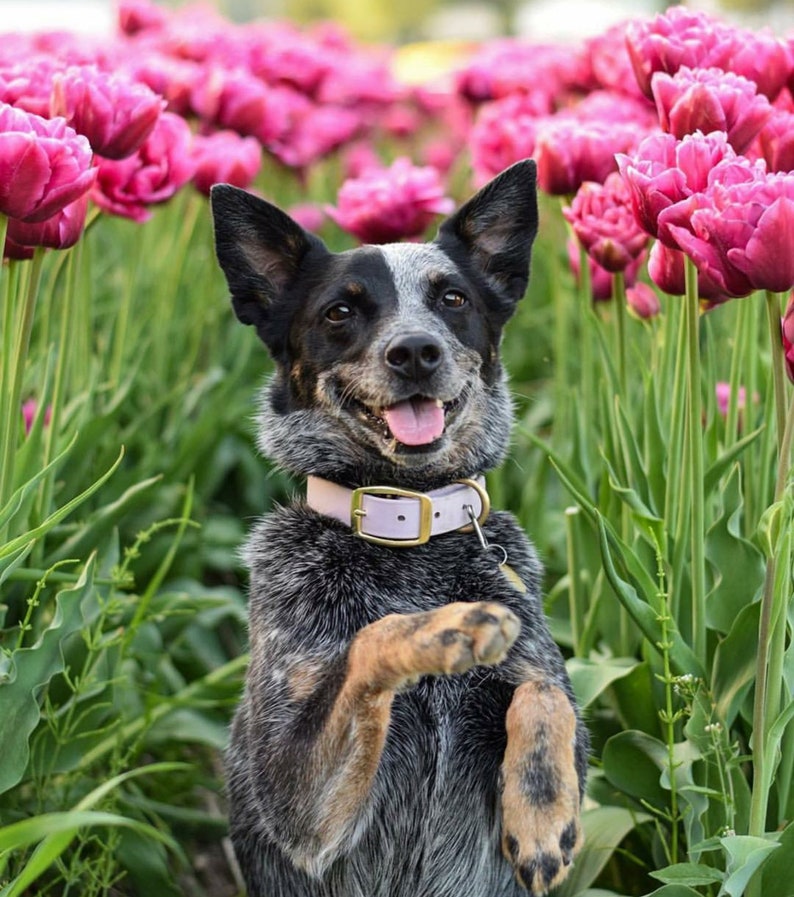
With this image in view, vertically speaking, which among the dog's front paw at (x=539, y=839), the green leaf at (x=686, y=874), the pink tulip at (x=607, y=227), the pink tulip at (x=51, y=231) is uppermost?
the pink tulip at (x=51, y=231)

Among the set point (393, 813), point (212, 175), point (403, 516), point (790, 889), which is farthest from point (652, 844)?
point (212, 175)

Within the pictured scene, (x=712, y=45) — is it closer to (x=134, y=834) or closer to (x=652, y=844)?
(x=652, y=844)

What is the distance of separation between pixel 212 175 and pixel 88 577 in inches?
65.8

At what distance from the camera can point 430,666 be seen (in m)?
2.09

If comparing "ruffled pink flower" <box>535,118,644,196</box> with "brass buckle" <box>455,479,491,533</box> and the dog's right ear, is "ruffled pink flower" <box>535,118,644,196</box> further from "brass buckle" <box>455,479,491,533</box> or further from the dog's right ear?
"brass buckle" <box>455,479,491,533</box>

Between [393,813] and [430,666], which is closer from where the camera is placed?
[430,666]

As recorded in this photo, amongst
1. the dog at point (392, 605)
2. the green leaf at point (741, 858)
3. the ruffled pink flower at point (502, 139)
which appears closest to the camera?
the green leaf at point (741, 858)

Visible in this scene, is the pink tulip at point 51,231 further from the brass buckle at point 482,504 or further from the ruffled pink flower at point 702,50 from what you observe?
the ruffled pink flower at point 702,50

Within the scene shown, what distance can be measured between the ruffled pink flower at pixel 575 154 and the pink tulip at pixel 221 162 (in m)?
1.06

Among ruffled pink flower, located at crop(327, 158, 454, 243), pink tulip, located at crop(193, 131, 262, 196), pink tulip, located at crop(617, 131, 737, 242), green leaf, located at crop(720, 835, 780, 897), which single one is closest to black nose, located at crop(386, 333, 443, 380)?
pink tulip, located at crop(617, 131, 737, 242)

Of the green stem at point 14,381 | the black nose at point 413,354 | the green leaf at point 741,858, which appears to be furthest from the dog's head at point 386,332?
the green leaf at point 741,858

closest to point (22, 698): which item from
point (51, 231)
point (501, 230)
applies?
point (51, 231)

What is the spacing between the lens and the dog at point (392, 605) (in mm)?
2307

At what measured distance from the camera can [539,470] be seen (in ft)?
13.0
